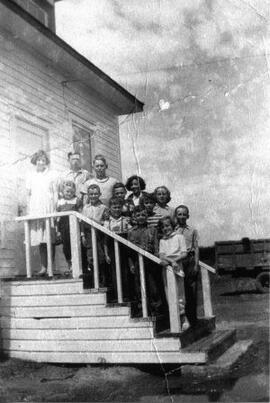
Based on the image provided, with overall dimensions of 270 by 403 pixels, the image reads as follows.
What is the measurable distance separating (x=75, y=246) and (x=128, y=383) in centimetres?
180

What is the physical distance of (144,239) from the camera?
5363 mm

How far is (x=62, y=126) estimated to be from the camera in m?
8.46

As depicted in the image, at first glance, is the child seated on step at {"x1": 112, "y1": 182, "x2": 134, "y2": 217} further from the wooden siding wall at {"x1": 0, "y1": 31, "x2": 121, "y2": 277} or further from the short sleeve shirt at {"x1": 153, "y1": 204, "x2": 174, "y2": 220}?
the wooden siding wall at {"x1": 0, "y1": 31, "x2": 121, "y2": 277}

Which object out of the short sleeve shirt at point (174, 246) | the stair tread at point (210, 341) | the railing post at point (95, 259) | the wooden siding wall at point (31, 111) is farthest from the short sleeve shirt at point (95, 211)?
the stair tread at point (210, 341)

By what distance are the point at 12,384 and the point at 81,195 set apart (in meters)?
3.06

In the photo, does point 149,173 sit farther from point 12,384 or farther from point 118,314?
point 12,384

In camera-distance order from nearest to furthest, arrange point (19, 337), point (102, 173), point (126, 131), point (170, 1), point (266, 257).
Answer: point (19, 337) < point (102, 173) < point (170, 1) < point (126, 131) < point (266, 257)

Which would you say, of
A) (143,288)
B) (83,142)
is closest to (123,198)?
(143,288)

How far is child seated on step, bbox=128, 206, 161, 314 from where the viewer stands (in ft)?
17.5

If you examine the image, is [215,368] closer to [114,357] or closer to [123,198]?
[114,357]

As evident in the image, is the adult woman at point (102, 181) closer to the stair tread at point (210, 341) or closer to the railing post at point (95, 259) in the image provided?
the railing post at point (95, 259)

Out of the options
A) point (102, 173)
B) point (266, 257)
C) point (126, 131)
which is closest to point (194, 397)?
point (102, 173)

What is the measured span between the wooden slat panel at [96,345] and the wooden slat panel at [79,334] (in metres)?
0.04

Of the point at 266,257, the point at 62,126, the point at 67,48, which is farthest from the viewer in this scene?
the point at 266,257
